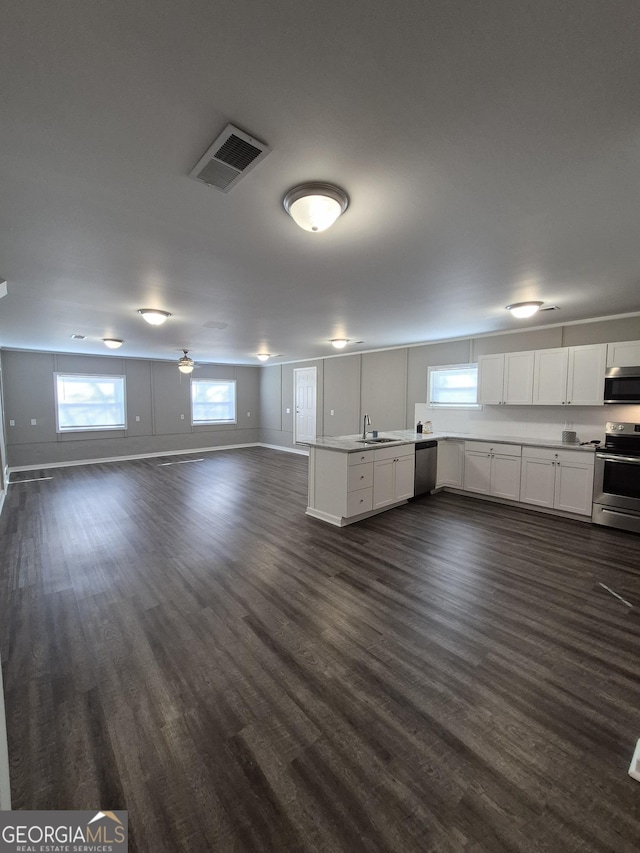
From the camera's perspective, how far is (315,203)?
1778 mm

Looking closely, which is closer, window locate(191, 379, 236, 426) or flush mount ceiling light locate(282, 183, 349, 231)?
flush mount ceiling light locate(282, 183, 349, 231)

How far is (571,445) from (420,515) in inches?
85.6

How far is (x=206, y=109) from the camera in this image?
129 cm

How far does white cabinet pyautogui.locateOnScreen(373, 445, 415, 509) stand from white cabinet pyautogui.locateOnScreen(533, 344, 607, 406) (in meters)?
2.02

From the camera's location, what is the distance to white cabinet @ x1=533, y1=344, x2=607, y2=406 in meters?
4.39

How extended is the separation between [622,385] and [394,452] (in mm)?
2844

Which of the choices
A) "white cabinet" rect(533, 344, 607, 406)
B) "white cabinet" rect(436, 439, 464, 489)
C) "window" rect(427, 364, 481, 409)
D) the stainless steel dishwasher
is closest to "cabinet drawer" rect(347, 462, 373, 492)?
the stainless steel dishwasher

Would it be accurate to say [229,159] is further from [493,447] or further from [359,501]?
[493,447]

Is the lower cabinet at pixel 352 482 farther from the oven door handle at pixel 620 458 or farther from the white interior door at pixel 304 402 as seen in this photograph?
the white interior door at pixel 304 402

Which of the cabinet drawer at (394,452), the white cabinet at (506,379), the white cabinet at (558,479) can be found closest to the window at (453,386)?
the white cabinet at (506,379)

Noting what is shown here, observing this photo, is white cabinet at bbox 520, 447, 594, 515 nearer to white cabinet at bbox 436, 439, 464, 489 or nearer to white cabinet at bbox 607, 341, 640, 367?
white cabinet at bbox 436, 439, 464, 489

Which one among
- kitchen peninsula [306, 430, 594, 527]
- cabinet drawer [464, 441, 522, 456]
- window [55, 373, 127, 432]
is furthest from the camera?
window [55, 373, 127, 432]

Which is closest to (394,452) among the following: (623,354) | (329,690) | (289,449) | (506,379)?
(506,379)

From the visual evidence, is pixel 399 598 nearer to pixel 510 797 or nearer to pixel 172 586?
pixel 510 797
